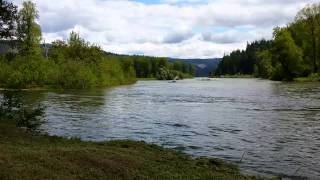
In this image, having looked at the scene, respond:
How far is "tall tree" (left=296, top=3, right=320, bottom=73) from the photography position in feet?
371

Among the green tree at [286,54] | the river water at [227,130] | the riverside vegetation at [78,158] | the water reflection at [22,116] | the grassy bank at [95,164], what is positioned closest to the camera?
the grassy bank at [95,164]

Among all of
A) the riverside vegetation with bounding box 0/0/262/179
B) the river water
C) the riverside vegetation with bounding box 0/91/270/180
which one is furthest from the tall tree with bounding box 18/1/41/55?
the riverside vegetation with bounding box 0/91/270/180

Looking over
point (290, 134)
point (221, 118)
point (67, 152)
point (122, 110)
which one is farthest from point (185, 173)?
point (122, 110)

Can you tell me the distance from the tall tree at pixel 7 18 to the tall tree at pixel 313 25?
97506mm

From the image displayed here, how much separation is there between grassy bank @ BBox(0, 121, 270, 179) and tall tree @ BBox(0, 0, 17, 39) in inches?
411

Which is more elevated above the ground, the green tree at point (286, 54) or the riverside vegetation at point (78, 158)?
the green tree at point (286, 54)

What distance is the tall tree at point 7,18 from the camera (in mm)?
25322

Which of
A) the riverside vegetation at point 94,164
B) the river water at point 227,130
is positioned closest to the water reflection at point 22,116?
the river water at point 227,130

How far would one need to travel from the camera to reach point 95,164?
12883 millimetres

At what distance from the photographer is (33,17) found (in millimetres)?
92312

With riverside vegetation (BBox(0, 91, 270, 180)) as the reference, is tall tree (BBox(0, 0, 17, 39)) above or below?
above

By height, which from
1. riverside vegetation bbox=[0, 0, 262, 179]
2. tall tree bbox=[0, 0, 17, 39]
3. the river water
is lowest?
the river water

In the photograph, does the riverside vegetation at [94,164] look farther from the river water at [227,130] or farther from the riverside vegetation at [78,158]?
the river water at [227,130]

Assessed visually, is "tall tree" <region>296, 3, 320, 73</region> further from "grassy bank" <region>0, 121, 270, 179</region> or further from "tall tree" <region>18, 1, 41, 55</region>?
"grassy bank" <region>0, 121, 270, 179</region>
